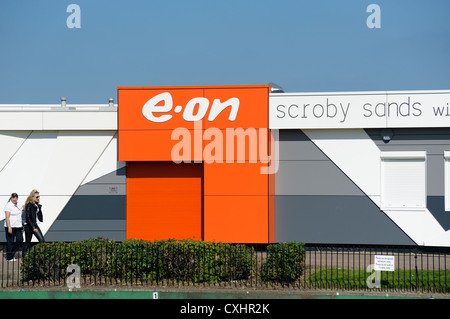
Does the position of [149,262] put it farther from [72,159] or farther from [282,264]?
[72,159]

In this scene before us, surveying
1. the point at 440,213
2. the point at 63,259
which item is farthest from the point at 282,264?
the point at 440,213

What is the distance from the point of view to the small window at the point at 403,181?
62.5 ft

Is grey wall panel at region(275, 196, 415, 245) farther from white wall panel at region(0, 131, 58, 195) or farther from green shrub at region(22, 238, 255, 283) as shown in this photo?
white wall panel at region(0, 131, 58, 195)

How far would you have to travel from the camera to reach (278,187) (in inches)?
770

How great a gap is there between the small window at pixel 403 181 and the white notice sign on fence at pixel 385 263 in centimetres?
596

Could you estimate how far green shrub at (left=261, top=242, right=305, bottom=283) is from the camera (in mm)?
14141

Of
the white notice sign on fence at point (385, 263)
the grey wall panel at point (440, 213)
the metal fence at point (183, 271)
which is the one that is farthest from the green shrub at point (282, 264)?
the grey wall panel at point (440, 213)

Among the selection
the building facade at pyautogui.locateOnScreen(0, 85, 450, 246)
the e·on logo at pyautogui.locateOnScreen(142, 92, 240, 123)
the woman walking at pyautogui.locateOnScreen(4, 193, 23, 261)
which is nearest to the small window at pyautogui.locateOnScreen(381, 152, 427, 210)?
the building facade at pyautogui.locateOnScreen(0, 85, 450, 246)

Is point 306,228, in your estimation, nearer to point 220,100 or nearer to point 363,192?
point 363,192

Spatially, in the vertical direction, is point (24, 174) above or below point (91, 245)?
above

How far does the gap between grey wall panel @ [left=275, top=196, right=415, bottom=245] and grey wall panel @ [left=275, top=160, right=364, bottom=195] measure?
20cm

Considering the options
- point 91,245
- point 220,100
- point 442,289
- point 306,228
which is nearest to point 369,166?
point 306,228

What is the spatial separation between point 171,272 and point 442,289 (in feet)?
20.2

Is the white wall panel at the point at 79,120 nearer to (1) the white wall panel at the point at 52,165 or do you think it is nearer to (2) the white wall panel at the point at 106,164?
(1) the white wall panel at the point at 52,165
